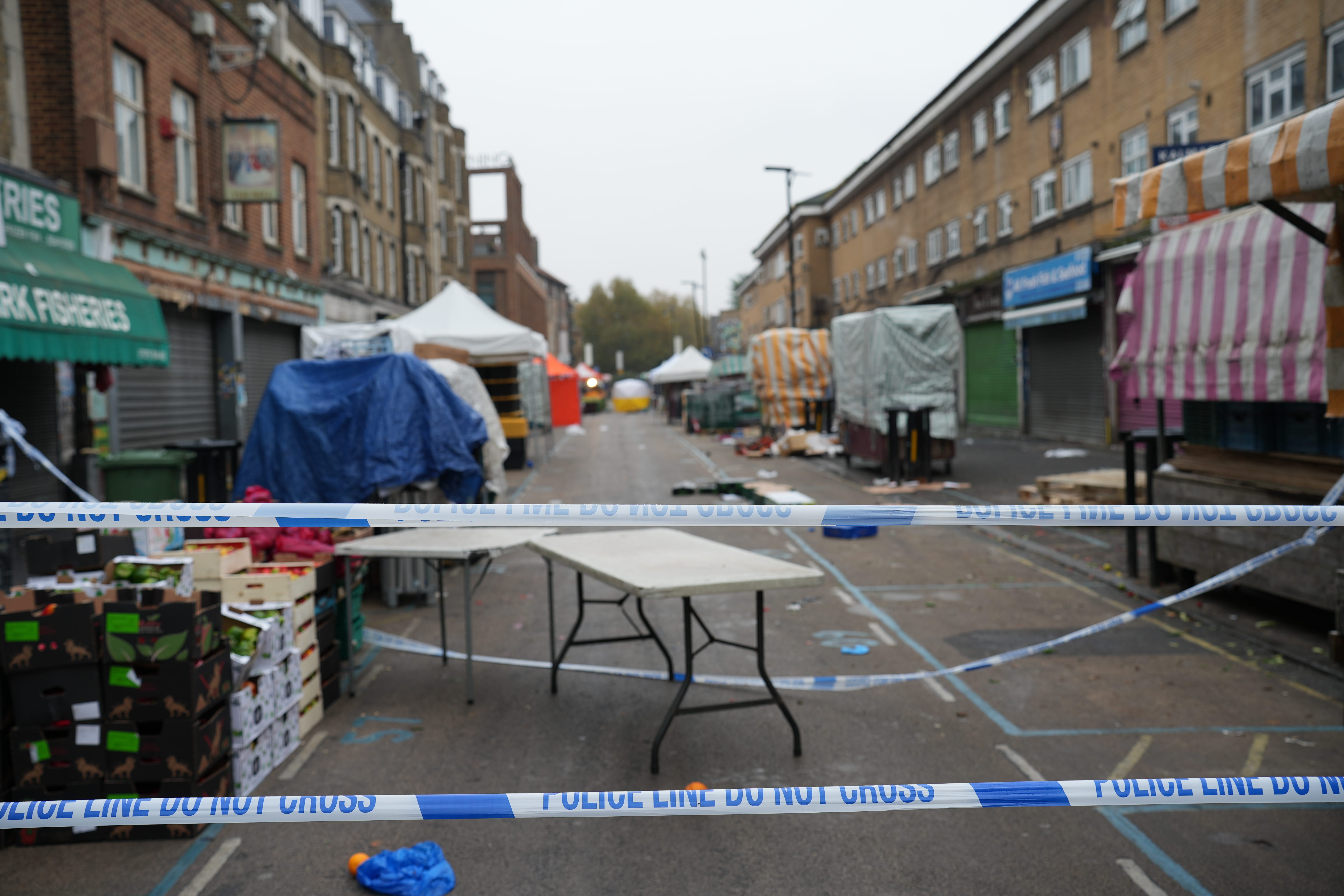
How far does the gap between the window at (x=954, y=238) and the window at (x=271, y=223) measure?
22.0 meters

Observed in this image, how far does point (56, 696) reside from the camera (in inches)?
155

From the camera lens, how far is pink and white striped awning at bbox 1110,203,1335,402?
6.60m

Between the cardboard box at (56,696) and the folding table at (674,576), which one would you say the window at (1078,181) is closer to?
the folding table at (674,576)

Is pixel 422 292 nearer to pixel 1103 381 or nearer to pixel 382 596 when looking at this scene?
pixel 1103 381

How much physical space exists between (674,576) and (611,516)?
2229 millimetres

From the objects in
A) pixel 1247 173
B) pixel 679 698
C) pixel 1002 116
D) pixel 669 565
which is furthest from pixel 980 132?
pixel 679 698

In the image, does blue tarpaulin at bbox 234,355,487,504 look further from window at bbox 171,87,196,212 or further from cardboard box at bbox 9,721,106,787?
window at bbox 171,87,196,212

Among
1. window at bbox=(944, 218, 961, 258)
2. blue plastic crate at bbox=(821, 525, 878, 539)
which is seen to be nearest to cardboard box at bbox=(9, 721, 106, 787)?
blue plastic crate at bbox=(821, 525, 878, 539)

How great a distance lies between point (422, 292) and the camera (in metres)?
37.5

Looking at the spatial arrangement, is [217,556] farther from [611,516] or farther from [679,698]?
[611,516]

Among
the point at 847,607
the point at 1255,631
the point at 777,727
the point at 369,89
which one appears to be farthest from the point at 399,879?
the point at 369,89

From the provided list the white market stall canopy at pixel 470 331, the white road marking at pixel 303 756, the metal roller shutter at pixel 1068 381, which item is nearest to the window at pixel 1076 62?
the metal roller shutter at pixel 1068 381

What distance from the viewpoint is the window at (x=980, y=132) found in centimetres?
3014

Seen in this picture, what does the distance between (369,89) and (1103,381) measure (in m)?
23.9
